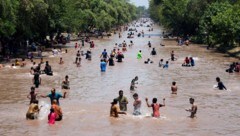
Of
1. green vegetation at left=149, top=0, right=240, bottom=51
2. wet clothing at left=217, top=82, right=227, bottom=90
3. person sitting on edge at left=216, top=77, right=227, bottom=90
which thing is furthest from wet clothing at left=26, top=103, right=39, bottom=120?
green vegetation at left=149, top=0, right=240, bottom=51

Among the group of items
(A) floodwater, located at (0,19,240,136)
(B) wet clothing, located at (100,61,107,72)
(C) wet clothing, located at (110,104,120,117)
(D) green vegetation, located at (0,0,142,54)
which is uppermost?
(D) green vegetation, located at (0,0,142,54)

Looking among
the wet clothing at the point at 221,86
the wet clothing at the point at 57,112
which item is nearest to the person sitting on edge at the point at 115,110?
the wet clothing at the point at 57,112

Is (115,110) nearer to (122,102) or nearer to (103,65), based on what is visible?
(122,102)

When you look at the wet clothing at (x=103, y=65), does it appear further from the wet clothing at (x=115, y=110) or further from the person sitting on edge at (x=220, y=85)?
the wet clothing at (x=115, y=110)

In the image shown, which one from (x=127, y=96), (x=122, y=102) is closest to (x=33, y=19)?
(x=127, y=96)

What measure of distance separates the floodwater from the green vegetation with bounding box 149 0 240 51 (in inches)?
472

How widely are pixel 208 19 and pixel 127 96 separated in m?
44.0

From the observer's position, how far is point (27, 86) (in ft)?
103

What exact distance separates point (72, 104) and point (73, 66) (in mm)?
19034

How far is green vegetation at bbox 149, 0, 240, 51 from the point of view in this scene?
57.5 m

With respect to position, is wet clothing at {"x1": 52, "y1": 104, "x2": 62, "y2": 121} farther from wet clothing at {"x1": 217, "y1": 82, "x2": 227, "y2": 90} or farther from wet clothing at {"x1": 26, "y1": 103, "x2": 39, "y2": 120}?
wet clothing at {"x1": 217, "y1": 82, "x2": 227, "y2": 90}

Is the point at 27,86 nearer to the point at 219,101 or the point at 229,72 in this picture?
the point at 219,101

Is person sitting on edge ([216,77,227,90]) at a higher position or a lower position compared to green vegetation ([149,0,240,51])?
lower

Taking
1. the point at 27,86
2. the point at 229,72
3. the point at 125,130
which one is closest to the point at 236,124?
the point at 125,130
